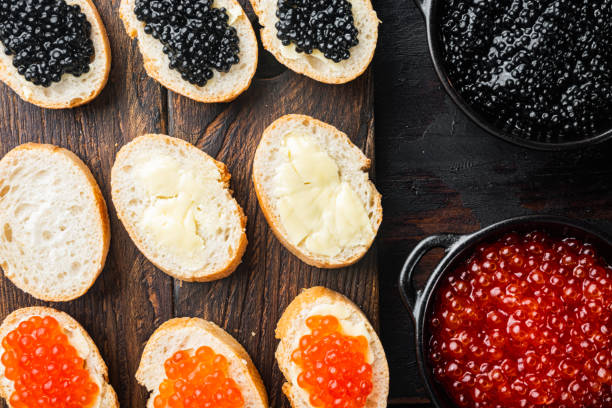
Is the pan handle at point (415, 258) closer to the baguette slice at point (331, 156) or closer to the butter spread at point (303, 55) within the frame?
the baguette slice at point (331, 156)

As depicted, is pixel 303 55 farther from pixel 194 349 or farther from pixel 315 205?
pixel 194 349

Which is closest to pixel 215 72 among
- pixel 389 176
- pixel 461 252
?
pixel 389 176

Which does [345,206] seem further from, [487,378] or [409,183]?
[487,378]

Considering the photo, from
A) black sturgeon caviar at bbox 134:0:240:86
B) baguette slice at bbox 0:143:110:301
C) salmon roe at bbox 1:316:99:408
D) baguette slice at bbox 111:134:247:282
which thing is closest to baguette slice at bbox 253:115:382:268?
baguette slice at bbox 111:134:247:282

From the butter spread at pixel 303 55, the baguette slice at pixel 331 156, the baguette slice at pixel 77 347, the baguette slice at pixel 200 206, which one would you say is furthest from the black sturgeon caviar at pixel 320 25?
the baguette slice at pixel 77 347

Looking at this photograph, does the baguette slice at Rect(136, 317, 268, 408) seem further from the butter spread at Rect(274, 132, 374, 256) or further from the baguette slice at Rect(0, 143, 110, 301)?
the butter spread at Rect(274, 132, 374, 256)
